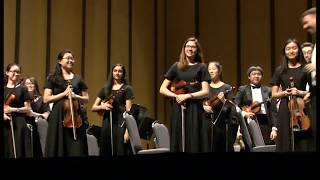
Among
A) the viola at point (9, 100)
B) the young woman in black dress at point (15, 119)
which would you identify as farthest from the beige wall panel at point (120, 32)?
the viola at point (9, 100)

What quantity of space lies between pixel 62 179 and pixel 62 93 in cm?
266

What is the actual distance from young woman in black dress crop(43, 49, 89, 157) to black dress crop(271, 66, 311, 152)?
154 cm

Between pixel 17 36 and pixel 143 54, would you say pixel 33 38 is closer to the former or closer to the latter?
pixel 17 36

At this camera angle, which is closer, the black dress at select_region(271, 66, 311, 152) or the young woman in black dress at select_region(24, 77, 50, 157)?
the black dress at select_region(271, 66, 311, 152)

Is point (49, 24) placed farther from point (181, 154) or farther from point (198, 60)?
point (181, 154)

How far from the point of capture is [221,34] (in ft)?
30.9

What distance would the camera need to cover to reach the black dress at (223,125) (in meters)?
5.56

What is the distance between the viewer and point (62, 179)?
248cm

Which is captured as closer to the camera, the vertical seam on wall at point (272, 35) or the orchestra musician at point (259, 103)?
the orchestra musician at point (259, 103)

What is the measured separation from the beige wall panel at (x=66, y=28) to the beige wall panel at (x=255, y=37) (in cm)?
229

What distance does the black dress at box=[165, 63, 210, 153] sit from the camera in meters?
4.86

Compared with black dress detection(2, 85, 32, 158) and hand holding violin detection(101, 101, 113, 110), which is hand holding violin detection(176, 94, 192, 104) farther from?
black dress detection(2, 85, 32, 158)

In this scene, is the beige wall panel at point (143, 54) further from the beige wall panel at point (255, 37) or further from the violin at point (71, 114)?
the violin at point (71, 114)

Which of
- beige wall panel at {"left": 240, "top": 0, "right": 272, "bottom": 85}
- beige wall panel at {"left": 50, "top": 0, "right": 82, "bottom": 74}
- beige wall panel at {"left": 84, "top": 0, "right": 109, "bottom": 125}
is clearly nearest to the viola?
beige wall panel at {"left": 50, "top": 0, "right": 82, "bottom": 74}
